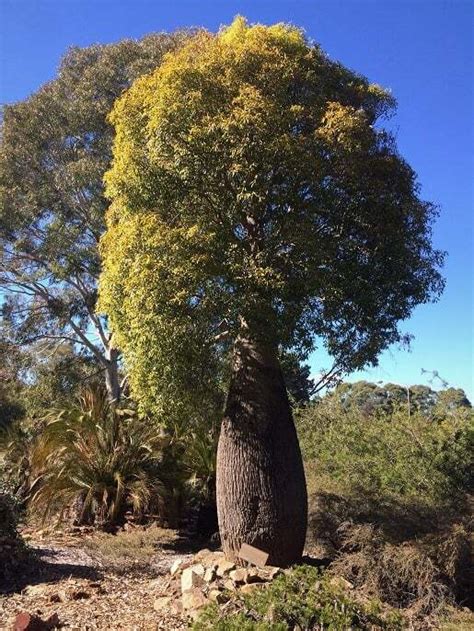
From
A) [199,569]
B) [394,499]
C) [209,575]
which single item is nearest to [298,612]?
[209,575]

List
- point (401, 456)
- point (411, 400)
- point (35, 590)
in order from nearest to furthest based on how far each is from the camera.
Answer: point (35, 590) → point (401, 456) → point (411, 400)

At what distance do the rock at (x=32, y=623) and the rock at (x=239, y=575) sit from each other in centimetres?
152

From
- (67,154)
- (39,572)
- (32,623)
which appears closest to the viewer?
(32,623)

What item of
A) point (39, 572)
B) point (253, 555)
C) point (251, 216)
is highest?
point (251, 216)

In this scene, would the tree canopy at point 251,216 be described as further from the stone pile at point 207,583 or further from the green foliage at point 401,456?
the green foliage at point 401,456

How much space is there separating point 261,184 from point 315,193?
1.86 feet

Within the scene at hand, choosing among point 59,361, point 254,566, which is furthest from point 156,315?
point 59,361

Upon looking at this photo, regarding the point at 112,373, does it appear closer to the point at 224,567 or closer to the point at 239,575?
the point at 224,567

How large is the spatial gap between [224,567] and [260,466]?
0.96m

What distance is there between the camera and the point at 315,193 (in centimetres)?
571

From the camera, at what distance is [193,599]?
4.93m

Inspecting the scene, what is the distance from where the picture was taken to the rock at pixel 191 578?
203 inches

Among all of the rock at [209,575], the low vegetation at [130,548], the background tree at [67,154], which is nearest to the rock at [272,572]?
the rock at [209,575]

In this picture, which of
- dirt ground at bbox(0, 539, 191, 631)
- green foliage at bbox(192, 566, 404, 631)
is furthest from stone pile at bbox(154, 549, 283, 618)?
green foliage at bbox(192, 566, 404, 631)
